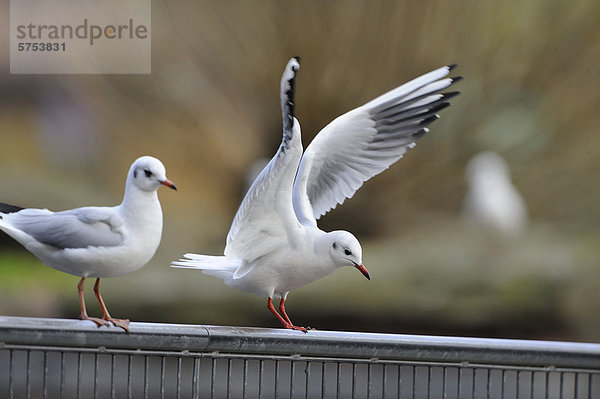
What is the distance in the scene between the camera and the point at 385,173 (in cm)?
396

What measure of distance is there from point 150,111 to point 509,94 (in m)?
1.81

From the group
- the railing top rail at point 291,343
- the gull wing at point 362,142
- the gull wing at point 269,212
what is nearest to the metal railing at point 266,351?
the railing top rail at point 291,343

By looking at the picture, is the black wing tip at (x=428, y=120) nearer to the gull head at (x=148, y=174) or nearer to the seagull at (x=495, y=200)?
the gull head at (x=148, y=174)

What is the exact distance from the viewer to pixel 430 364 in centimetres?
102

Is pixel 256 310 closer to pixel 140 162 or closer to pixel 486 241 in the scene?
pixel 486 241

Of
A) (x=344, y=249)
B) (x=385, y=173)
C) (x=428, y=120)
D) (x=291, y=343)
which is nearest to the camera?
(x=291, y=343)

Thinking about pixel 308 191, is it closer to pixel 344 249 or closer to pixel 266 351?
pixel 344 249

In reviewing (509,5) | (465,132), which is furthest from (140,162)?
(509,5)

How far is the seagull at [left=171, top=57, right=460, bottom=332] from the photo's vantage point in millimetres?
1363

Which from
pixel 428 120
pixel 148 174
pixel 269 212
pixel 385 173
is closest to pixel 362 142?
pixel 428 120

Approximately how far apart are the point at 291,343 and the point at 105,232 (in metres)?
0.31

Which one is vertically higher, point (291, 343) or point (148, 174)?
point (148, 174)

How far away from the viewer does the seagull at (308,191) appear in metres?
1.36

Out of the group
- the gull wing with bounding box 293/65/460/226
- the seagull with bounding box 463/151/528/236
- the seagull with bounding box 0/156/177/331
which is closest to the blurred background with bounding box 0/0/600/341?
the seagull with bounding box 463/151/528/236
